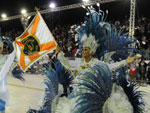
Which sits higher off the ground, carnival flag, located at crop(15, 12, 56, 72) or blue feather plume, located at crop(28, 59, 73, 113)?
carnival flag, located at crop(15, 12, 56, 72)

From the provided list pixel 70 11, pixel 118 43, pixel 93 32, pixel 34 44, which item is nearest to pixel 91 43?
pixel 93 32

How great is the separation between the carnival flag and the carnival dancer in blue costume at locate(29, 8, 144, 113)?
381mm


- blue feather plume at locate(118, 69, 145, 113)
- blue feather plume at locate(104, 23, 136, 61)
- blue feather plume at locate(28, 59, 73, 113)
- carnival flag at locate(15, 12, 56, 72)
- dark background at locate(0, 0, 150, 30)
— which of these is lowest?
blue feather plume at locate(118, 69, 145, 113)

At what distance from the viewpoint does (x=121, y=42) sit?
2049mm

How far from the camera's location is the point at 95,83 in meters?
1.54

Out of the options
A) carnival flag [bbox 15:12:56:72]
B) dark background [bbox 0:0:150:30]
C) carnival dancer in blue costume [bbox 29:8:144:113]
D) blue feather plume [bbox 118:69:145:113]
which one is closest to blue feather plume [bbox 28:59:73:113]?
carnival dancer in blue costume [bbox 29:8:144:113]

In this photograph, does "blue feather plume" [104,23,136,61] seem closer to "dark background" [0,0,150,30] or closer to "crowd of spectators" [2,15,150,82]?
"crowd of spectators" [2,15,150,82]

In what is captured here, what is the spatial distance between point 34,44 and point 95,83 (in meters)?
1.49

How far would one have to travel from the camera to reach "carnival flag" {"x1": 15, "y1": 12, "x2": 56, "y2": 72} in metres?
2.61

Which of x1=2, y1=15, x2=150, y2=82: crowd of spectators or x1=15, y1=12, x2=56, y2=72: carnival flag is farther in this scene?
x1=2, y1=15, x2=150, y2=82: crowd of spectators

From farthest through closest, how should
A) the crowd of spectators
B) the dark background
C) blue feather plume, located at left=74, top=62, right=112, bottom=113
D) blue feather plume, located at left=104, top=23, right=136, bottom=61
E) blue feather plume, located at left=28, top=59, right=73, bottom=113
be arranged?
the dark background
the crowd of spectators
blue feather plume, located at left=28, top=59, right=73, bottom=113
blue feather plume, located at left=104, top=23, right=136, bottom=61
blue feather plume, located at left=74, top=62, right=112, bottom=113

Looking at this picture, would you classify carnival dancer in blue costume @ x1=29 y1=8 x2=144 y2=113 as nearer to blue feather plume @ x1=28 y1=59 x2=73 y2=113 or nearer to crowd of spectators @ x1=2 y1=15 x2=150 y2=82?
blue feather plume @ x1=28 y1=59 x2=73 y2=113

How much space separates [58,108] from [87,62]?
71 centimetres

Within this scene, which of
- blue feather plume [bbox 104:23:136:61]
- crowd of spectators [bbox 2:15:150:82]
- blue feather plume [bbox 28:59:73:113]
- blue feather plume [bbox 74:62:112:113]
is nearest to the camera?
blue feather plume [bbox 74:62:112:113]
